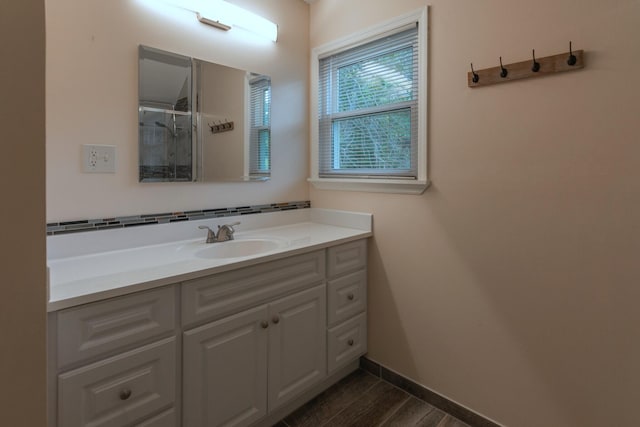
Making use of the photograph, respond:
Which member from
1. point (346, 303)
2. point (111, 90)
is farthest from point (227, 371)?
point (111, 90)

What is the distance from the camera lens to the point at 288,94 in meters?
2.22

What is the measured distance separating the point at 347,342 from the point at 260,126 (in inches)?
53.0

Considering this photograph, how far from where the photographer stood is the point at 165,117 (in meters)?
1.65

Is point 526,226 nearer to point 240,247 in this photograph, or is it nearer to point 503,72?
point 503,72

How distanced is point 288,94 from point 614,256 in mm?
1839

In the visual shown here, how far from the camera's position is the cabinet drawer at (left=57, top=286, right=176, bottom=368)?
0.98 metres

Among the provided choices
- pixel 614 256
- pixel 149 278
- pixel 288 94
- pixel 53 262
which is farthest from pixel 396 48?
pixel 53 262

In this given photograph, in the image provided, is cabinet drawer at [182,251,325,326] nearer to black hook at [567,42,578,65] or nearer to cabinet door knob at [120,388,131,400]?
cabinet door knob at [120,388,131,400]

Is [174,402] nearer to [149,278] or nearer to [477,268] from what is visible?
A: [149,278]

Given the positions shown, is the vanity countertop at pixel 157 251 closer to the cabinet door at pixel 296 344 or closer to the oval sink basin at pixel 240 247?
the oval sink basin at pixel 240 247

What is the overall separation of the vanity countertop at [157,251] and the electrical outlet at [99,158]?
27 centimetres

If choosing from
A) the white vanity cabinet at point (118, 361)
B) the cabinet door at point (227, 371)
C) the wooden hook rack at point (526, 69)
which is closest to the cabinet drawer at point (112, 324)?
the white vanity cabinet at point (118, 361)

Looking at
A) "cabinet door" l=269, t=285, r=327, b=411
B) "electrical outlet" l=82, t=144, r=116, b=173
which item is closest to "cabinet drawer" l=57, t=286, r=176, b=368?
"cabinet door" l=269, t=285, r=327, b=411

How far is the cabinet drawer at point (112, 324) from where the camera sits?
3.22ft
